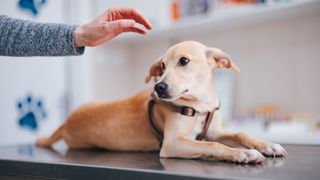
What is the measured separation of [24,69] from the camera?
1.73 m

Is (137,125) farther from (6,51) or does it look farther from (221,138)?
(6,51)

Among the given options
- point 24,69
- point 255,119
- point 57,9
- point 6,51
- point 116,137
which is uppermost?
point 57,9

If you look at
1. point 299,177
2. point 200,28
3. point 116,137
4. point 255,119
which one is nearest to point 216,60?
point 116,137

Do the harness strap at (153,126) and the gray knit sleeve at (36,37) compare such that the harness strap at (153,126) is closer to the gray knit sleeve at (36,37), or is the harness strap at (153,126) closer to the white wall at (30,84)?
the gray knit sleeve at (36,37)

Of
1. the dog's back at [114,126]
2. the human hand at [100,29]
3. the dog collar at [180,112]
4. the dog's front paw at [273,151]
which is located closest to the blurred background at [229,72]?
the dog's back at [114,126]

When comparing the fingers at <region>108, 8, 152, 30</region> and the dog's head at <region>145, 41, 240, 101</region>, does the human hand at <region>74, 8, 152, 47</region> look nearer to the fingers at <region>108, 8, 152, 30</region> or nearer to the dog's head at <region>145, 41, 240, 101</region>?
the fingers at <region>108, 8, 152, 30</region>

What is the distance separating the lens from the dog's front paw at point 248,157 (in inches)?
29.6

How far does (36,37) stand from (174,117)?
439mm

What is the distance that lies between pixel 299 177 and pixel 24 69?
58.1 inches

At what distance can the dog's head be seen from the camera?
102cm

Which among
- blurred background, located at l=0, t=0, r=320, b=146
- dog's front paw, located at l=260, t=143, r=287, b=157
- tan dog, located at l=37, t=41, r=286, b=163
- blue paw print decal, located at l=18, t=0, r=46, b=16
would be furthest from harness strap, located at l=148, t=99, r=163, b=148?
blue paw print decal, located at l=18, t=0, r=46, b=16

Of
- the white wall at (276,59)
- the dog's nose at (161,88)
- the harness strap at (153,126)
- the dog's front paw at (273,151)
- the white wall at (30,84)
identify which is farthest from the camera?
the white wall at (276,59)

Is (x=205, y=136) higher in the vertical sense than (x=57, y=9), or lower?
lower

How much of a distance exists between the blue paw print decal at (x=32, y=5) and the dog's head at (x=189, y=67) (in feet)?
3.04
